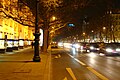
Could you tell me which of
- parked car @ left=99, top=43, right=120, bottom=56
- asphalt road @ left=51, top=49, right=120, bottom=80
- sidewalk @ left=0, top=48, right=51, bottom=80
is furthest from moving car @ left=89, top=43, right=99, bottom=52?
sidewalk @ left=0, top=48, right=51, bottom=80

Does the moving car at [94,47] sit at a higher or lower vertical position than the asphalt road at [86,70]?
higher

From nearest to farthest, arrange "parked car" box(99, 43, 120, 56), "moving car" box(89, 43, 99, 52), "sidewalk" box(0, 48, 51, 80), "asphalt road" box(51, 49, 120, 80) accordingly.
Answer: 1. "sidewalk" box(0, 48, 51, 80)
2. "asphalt road" box(51, 49, 120, 80)
3. "parked car" box(99, 43, 120, 56)
4. "moving car" box(89, 43, 99, 52)

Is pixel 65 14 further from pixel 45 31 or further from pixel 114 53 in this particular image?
pixel 114 53

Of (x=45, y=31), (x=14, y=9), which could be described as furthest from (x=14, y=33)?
(x=14, y=9)

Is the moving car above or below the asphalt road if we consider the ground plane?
above

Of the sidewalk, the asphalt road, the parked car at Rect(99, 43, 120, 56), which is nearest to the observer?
the sidewalk

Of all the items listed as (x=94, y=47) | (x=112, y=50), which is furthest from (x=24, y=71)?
(x=94, y=47)

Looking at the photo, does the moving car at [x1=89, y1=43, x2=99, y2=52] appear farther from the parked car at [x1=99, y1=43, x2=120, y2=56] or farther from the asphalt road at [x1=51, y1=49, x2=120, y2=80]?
the asphalt road at [x1=51, y1=49, x2=120, y2=80]

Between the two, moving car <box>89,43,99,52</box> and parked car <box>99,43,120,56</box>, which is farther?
moving car <box>89,43,99,52</box>

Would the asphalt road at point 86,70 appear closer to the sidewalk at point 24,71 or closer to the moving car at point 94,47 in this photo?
the sidewalk at point 24,71

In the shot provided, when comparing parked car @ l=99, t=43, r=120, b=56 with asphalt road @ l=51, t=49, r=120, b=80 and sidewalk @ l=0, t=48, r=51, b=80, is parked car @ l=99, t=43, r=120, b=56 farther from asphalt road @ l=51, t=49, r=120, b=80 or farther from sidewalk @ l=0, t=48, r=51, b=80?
sidewalk @ l=0, t=48, r=51, b=80

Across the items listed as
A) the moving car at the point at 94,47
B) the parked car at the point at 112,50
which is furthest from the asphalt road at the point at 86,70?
the moving car at the point at 94,47

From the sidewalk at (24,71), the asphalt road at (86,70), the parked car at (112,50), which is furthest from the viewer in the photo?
the parked car at (112,50)

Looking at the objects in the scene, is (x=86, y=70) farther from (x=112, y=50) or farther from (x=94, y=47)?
(x=94, y=47)
